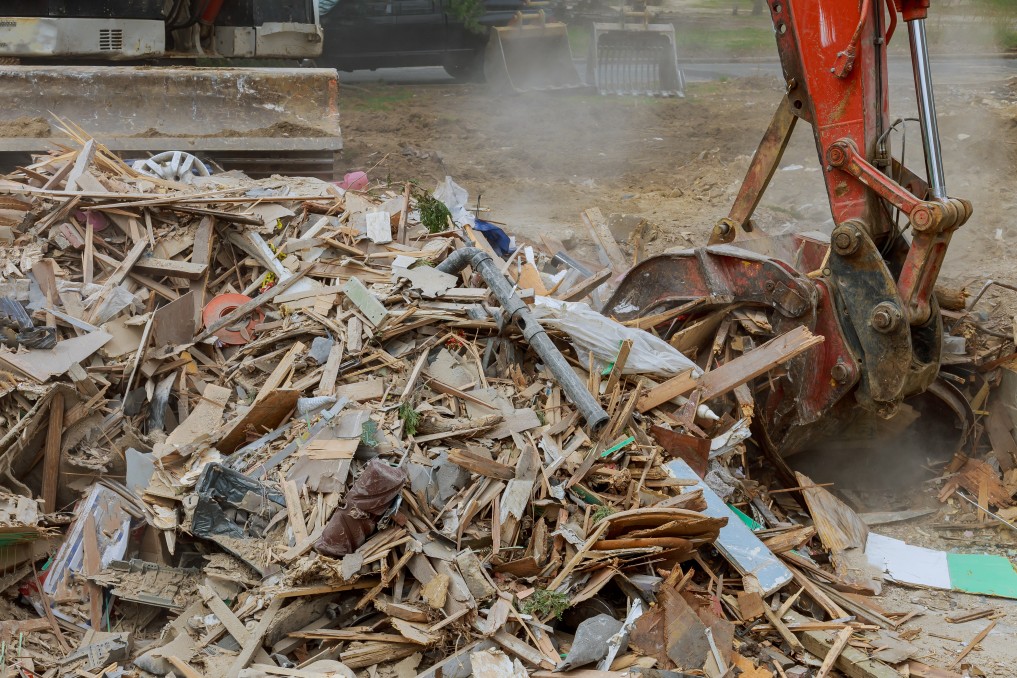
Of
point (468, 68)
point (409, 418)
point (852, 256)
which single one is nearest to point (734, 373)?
point (852, 256)

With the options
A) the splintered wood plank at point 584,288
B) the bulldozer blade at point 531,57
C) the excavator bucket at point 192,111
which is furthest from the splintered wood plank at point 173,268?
the bulldozer blade at point 531,57

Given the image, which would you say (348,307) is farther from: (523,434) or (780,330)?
(780,330)

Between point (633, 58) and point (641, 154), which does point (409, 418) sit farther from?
point (633, 58)

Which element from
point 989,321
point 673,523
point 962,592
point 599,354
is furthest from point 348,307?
point 989,321

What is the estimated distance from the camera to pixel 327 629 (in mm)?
3777

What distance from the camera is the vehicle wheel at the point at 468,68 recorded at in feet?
46.8

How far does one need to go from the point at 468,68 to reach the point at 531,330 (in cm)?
1037

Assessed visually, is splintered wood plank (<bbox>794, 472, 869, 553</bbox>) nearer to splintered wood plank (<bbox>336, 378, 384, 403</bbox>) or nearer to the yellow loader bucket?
splintered wood plank (<bbox>336, 378, 384, 403</bbox>)

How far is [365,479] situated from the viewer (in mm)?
3885

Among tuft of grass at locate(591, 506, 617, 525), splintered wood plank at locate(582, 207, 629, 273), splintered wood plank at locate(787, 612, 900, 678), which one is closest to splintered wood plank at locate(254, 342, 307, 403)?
tuft of grass at locate(591, 506, 617, 525)

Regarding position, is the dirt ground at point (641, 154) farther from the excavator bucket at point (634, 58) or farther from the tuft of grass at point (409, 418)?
the tuft of grass at point (409, 418)

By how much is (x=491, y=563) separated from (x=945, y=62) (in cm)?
1448

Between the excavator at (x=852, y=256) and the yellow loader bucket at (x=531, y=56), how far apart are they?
9190mm

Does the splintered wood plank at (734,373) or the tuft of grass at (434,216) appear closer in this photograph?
the splintered wood plank at (734,373)
